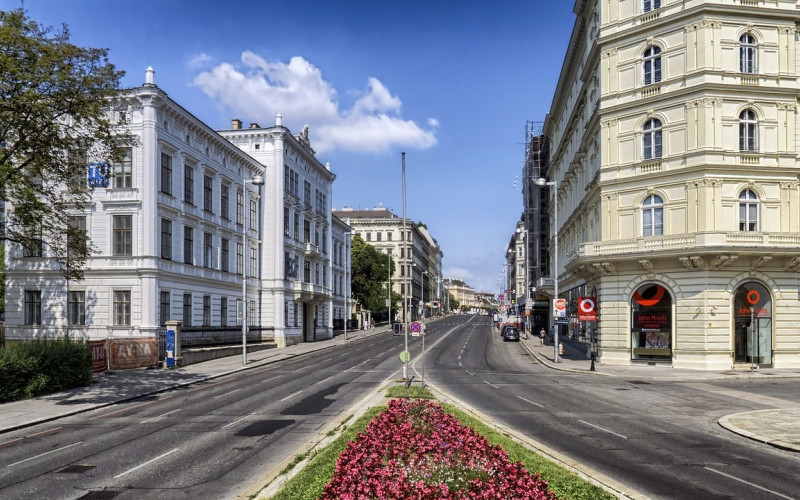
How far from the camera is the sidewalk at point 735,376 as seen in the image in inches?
678

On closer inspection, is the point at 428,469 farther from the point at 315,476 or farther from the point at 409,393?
the point at 409,393

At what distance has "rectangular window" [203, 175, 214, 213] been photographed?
5003cm

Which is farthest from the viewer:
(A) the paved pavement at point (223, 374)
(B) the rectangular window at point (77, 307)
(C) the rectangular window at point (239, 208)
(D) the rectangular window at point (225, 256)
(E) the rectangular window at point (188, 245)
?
(C) the rectangular window at point (239, 208)

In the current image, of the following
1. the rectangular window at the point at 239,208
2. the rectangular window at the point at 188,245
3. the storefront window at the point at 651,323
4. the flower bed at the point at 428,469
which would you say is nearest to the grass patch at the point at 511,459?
the flower bed at the point at 428,469

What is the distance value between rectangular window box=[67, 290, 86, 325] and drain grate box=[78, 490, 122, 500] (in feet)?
111

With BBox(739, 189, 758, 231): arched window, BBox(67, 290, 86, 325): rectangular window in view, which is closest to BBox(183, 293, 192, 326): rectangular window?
BBox(67, 290, 86, 325): rectangular window

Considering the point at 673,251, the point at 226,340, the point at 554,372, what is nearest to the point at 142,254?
the point at 226,340

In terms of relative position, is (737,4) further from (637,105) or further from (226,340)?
(226,340)

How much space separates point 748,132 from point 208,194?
38.5m

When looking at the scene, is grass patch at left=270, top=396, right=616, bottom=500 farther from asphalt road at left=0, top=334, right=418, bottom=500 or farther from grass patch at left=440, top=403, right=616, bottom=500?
asphalt road at left=0, top=334, right=418, bottom=500

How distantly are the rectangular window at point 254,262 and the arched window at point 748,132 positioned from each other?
41.2 meters

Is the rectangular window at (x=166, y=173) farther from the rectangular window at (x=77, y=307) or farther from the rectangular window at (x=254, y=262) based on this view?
the rectangular window at (x=254, y=262)

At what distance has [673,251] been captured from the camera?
36406mm

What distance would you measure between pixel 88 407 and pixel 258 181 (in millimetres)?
20297
